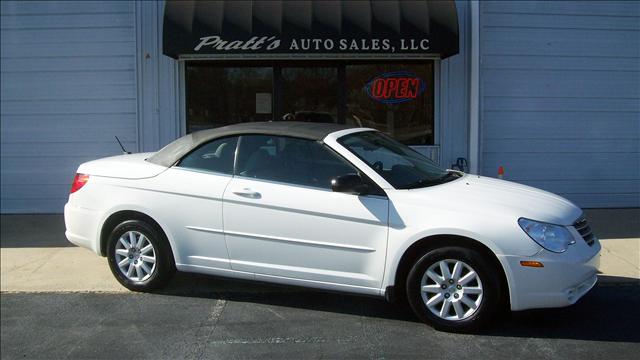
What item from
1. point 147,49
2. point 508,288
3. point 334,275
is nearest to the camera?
point 508,288

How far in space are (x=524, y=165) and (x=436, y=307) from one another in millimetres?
5725

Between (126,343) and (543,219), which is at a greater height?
(543,219)

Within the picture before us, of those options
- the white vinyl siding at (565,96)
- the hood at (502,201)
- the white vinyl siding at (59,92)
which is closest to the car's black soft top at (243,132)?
the hood at (502,201)

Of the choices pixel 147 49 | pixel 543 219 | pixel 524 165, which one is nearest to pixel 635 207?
pixel 524 165

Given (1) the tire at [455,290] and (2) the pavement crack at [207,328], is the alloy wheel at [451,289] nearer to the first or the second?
(1) the tire at [455,290]

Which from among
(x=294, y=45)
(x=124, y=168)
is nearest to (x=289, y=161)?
(x=124, y=168)

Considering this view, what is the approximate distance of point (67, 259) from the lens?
6965 millimetres

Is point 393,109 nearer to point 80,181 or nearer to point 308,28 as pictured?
point 308,28

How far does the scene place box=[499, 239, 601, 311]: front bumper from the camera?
446cm

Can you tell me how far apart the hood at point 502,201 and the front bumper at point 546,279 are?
306 mm

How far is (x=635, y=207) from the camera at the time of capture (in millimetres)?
9930

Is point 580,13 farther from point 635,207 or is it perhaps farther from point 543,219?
point 543,219

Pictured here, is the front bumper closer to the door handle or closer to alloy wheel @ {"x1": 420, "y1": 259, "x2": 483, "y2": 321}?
alloy wheel @ {"x1": 420, "y1": 259, "x2": 483, "y2": 321}

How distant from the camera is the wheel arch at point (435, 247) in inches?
181
